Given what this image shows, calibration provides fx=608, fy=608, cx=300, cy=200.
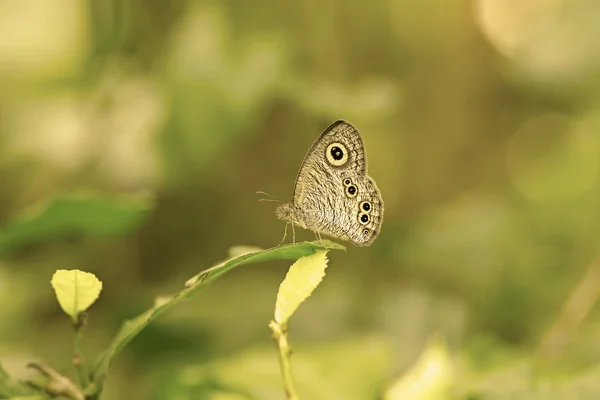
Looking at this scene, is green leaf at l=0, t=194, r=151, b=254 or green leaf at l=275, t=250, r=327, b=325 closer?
green leaf at l=275, t=250, r=327, b=325

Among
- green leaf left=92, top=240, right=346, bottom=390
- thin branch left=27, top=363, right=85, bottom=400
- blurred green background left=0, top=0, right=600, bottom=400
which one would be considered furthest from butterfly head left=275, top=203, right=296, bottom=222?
thin branch left=27, top=363, right=85, bottom=400

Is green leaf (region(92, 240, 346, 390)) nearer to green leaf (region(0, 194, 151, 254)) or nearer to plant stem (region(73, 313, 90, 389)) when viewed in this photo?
plant stem (region(73, 313, 90, 389))

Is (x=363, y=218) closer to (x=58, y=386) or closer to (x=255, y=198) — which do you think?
(x=58, y=386)

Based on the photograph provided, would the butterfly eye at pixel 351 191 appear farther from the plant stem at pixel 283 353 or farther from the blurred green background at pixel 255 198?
the plant stem at pixel 283 353

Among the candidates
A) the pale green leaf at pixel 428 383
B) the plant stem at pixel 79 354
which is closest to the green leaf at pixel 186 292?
the plant stem at pixel 79 354

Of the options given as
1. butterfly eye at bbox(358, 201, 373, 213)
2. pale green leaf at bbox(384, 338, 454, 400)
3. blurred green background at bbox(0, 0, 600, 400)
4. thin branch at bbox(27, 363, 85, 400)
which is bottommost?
thin branch at bbox(27, 363, 85, 400)

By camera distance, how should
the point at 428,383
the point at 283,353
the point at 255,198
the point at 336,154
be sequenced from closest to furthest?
the point at 283,353 → the point at 428,383 → the point at 336,154 → the point at 255,198

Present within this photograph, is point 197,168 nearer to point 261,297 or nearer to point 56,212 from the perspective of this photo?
point 261,297

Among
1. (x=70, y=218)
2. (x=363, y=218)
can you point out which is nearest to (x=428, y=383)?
(x=363, y=218)
